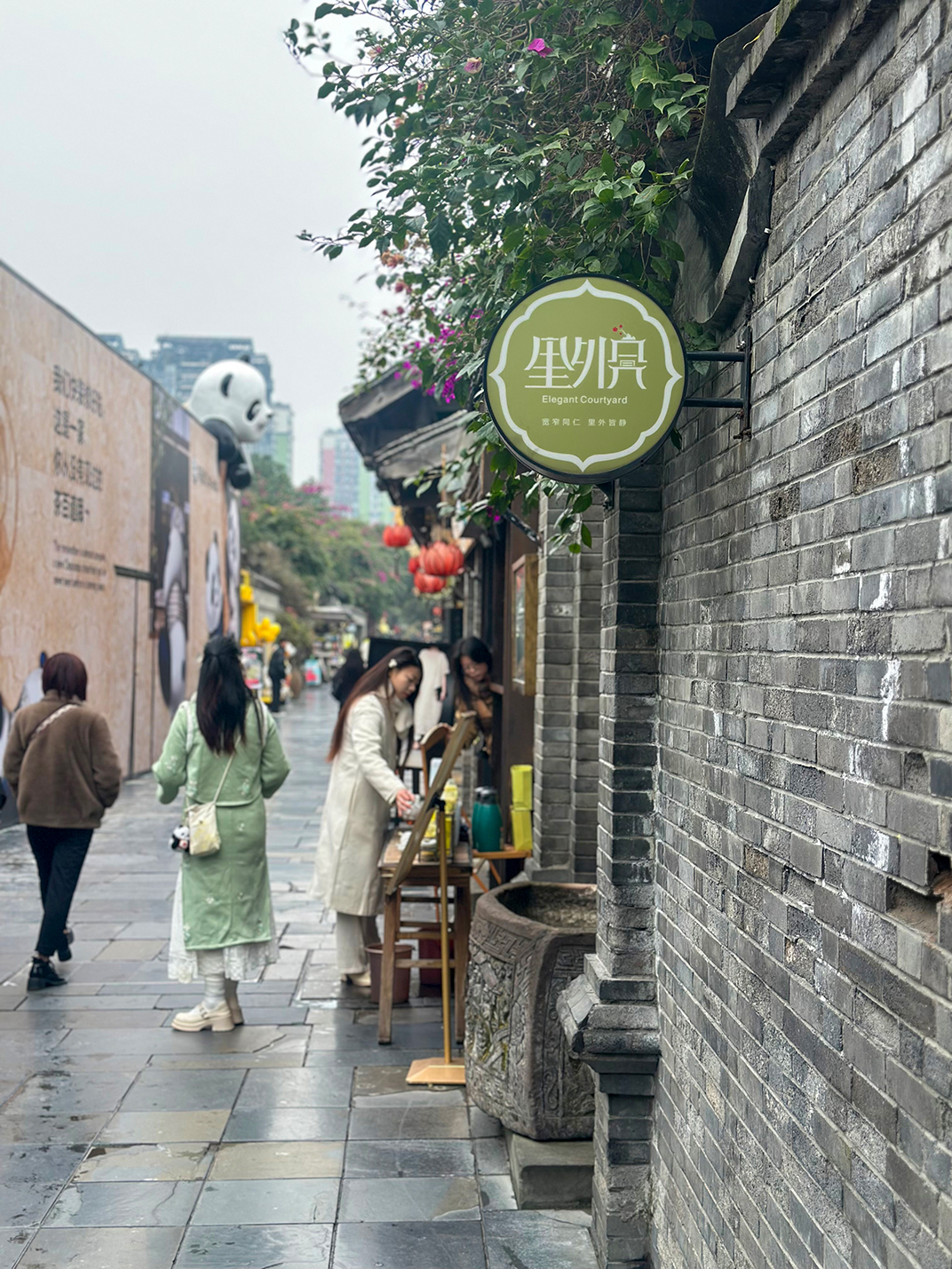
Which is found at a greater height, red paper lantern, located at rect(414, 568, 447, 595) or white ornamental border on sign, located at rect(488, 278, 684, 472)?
red paper lantern, located at rect(414, 568, 447, 595)

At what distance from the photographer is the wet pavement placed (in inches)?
159

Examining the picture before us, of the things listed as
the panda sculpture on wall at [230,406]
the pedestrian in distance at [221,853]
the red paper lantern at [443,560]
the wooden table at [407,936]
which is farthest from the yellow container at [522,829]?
the panda sculpture on wall at [230,406]

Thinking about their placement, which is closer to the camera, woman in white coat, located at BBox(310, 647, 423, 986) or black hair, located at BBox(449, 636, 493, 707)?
woman in white coat, located at BBox(310, 647, 423, 986)

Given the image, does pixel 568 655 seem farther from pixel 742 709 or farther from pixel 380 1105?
pixel 742 709

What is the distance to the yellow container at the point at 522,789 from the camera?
683cm

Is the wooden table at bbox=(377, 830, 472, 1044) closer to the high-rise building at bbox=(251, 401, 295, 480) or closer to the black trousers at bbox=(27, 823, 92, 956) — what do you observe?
the black trousers at bbox=(27, 823, 92, 956)

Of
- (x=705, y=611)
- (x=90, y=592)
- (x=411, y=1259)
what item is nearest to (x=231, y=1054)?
(x=411, y=1259)

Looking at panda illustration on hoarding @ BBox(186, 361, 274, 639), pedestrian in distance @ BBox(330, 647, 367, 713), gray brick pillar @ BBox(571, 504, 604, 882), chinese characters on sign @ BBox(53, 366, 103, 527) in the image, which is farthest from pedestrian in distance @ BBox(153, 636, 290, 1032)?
panda illustration on hoarding @ BBox(186, 361, 274, 639)

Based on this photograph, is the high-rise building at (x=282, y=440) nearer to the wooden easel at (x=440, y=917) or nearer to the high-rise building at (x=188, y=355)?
the high-rise building at (x=188, y=355)

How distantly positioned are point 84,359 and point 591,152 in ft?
43.9

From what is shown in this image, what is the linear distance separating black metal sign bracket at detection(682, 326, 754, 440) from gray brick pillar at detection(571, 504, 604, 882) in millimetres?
2942

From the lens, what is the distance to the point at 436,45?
153 inches

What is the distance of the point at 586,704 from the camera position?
616 centimetres

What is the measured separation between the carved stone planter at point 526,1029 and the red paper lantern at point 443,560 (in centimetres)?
883
